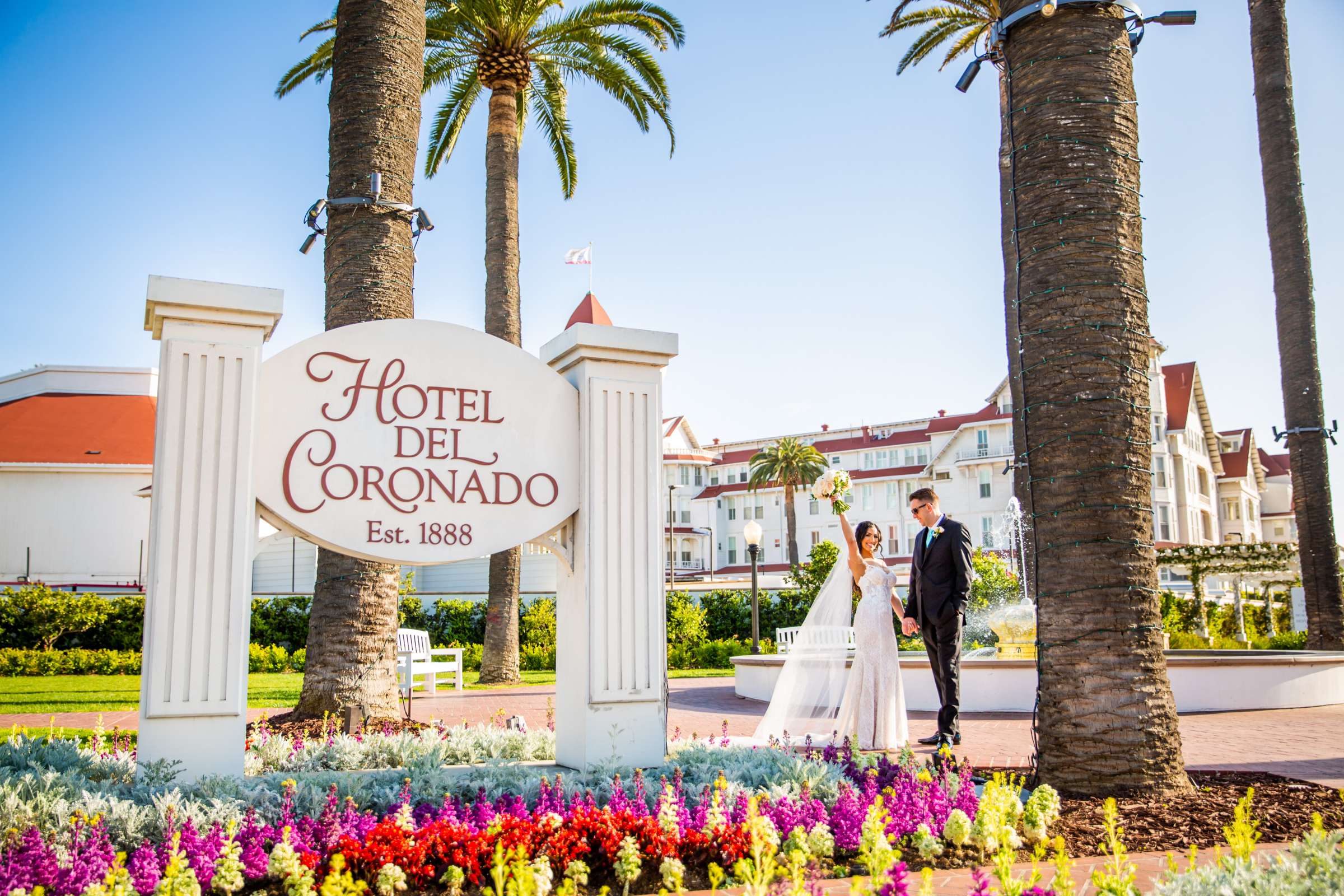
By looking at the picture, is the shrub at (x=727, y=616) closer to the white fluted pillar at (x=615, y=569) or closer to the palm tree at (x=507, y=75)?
the palm tree at (x=507, y=75)

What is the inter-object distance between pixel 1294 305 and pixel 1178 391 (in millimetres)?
40383

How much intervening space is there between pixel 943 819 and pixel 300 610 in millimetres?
22301

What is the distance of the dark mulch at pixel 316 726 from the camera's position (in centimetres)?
718

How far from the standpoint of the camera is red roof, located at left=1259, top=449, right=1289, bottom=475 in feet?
245

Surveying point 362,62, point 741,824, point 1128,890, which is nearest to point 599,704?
point 741,824

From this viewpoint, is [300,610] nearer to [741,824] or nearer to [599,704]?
[599,704]

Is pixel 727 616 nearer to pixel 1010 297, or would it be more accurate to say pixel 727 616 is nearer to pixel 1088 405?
pixel 1010 297

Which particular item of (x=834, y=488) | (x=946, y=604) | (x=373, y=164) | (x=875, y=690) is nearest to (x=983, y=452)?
(x=834, y=488)

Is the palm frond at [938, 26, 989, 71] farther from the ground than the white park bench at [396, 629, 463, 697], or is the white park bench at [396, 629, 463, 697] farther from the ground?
the palm frond at [938, 26, 989, 71]

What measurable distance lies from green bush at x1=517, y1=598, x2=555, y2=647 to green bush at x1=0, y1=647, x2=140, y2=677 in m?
8.37

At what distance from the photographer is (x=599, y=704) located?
5.96 meters

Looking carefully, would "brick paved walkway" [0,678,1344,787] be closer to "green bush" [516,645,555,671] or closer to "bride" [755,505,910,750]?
"bride" [755,505,910,750]

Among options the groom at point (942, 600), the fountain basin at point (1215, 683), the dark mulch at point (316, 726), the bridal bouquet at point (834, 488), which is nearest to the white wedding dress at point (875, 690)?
the groom at point (942, 600)

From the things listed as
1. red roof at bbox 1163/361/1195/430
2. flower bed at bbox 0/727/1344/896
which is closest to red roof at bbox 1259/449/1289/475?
red roof at bbox 1163/361/1195/430
